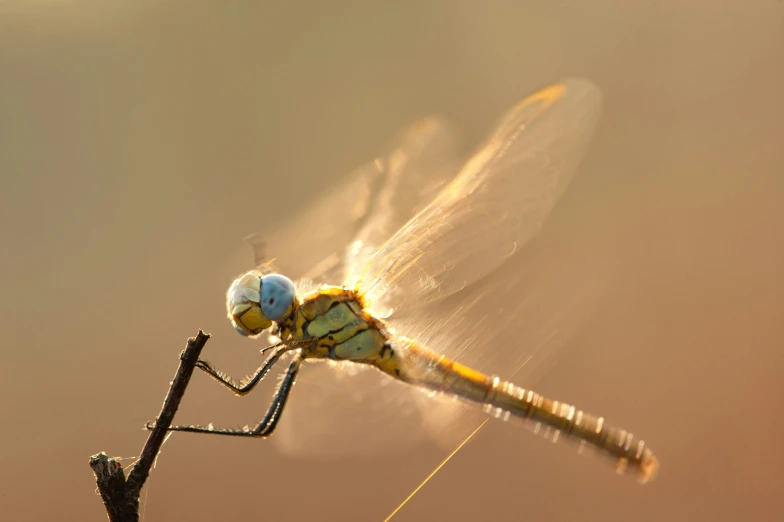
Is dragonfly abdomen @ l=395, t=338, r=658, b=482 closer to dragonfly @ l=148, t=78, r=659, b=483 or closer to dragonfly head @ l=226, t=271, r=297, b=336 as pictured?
dragonfly @ l=148, t=78, r=659, b=483

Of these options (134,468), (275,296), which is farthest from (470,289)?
(134,468)

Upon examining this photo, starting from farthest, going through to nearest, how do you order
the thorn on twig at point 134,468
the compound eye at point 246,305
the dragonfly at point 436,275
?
the dragonfly at point 436,275 < the compound eye at point 246,305 < the thorn on twig at point 134,468

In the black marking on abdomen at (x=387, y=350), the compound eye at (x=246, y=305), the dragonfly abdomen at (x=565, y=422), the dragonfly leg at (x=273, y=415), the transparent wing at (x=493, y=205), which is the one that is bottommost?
the dragonfly abdomen at (x=565, y=422)

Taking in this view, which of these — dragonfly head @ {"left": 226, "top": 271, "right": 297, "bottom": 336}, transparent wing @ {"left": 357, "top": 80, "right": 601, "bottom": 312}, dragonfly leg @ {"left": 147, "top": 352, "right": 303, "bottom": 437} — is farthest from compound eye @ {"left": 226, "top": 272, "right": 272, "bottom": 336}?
transparent wing @ {"left": 357, "top": 80, "right": 601, "bottom": 312}

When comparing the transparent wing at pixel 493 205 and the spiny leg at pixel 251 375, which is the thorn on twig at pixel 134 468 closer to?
the spiny leg at pixel 251 375

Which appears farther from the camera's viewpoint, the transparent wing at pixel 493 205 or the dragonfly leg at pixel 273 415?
the transparent wing at pixel 493 205

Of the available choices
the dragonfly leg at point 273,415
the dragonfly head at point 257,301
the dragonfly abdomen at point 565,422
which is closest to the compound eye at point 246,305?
the dragonfly head at point 257,301

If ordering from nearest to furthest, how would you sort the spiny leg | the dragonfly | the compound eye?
the spiny leg
the compound eye
the dragonfly

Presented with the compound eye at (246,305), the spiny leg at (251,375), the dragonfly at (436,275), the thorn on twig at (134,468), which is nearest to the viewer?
the thorn on twig at (134,468)

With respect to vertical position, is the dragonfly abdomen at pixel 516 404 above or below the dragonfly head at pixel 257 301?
below
